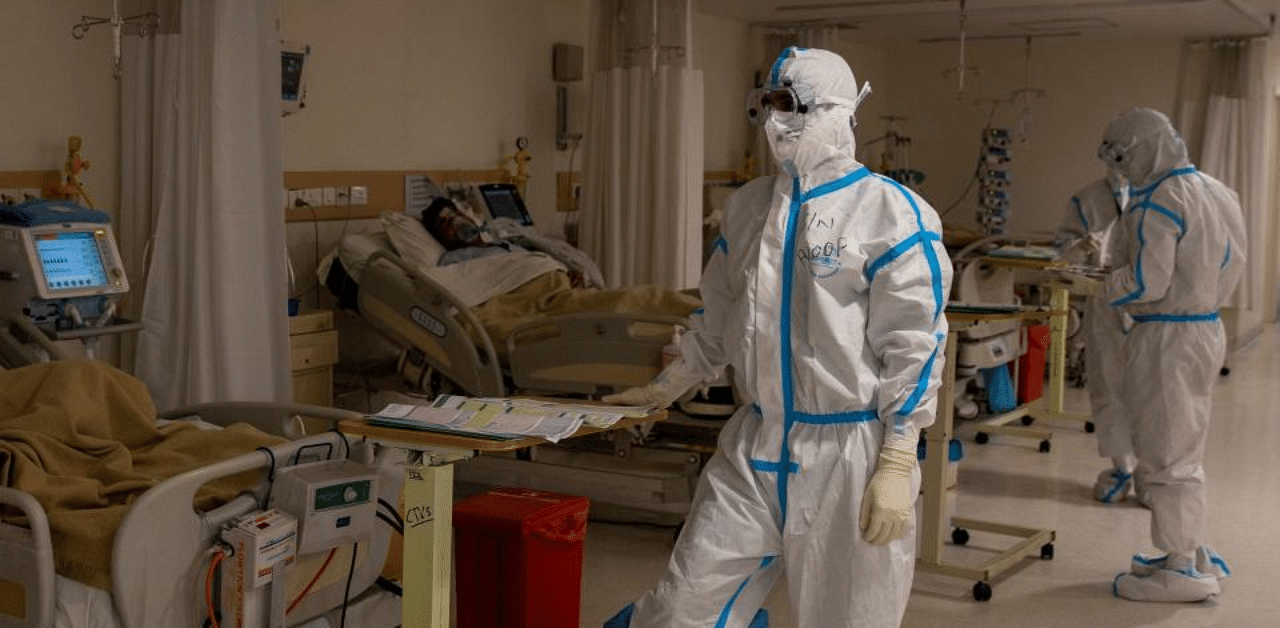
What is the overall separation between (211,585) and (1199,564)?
325 cm

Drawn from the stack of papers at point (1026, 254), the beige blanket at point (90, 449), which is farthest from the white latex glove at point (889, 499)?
the stack of papers at point (1026, 254)

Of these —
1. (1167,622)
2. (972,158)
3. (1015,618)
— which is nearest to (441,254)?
(1015,618)

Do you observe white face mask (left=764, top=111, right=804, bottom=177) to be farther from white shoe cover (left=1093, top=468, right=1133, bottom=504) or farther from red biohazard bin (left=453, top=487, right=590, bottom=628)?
white shoe cover (left=1093, top=468, right=1133, bottom=504)

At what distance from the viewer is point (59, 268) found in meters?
3.90

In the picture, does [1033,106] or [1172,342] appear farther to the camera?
[1033,106]

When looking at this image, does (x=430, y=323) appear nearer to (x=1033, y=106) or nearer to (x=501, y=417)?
(x=501, y=417)

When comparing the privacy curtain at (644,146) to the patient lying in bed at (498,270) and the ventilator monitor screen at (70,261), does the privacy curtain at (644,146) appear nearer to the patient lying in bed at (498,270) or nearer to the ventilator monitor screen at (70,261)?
the patient lying in bed at (498,270)

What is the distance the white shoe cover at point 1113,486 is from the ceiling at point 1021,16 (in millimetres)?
3179

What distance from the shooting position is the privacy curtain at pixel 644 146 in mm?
5977

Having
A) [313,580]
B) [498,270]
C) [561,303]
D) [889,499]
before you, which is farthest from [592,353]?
[889,499]

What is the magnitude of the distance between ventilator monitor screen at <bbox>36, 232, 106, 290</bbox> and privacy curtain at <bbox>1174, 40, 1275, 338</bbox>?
782 centimetres

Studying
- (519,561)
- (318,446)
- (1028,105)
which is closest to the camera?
(318,446)

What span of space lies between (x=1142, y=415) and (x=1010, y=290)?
307cm

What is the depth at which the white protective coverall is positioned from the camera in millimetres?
5719
